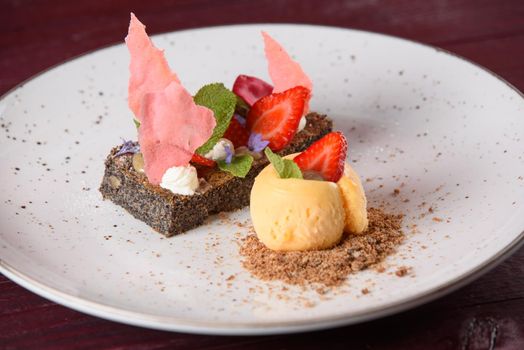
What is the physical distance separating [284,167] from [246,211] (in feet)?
1.13

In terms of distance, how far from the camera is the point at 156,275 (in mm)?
2441

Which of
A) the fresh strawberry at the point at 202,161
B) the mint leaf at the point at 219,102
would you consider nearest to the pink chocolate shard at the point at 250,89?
the mint leaf at the point at 219,102

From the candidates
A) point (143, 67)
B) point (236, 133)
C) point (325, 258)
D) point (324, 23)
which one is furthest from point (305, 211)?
point (324, 23)

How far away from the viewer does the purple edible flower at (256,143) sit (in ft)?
9.37

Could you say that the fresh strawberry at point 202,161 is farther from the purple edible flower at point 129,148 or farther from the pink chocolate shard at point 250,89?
the pink chocolate shard at point 250,89

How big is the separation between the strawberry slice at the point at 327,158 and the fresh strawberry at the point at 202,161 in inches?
11.3

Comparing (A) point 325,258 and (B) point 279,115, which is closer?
(A) point 325,258

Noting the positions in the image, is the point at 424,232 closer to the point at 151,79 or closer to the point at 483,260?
the point at 483,260

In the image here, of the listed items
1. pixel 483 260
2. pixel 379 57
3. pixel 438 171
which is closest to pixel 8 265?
pixel 483 260

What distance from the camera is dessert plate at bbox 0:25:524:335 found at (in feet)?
7.36

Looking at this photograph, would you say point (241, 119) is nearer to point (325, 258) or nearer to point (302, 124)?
point (302, 124)

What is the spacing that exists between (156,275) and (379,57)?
147 centimetres

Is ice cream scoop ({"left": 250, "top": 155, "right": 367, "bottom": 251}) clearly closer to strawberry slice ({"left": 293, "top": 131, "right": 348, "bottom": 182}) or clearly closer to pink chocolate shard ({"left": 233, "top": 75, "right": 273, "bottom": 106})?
strawberry slice ({"left": 293, "top": 131, "right": 348, "bottom": 182})

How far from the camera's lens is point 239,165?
2.76m
